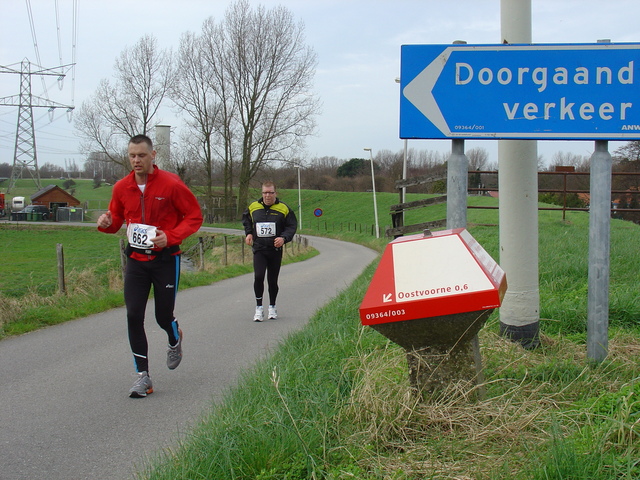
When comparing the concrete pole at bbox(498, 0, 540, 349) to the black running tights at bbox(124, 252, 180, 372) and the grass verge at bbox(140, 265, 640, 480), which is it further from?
the black running tights at bbox(124, 252, 180, 372)

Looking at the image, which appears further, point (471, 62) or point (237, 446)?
point (471, 62)

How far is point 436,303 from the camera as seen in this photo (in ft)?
10.5

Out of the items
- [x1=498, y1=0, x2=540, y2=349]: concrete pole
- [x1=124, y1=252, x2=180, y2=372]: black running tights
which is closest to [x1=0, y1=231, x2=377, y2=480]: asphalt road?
[x1=124, y1=252, x2=180, y2=372]: black running tights

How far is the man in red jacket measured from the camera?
520 cm

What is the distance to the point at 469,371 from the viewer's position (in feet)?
11.4

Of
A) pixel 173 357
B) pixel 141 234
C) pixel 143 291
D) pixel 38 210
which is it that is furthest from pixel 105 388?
pixel 38 210

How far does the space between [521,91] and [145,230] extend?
3.12 metres

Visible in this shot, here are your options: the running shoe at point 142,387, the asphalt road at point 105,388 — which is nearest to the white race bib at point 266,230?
the asphalt road at point 105,388

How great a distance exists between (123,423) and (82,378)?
149 cm

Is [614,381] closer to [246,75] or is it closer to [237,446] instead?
[237,446]

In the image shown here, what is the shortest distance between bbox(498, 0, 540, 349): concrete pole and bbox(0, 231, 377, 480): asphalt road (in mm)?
2410

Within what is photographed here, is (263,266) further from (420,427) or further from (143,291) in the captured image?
(420,427)

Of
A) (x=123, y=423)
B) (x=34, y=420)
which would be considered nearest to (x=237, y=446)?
(x=123, y=423)

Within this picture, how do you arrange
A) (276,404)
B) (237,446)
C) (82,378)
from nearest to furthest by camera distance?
(237,446)
(276,404)
(82,378)
